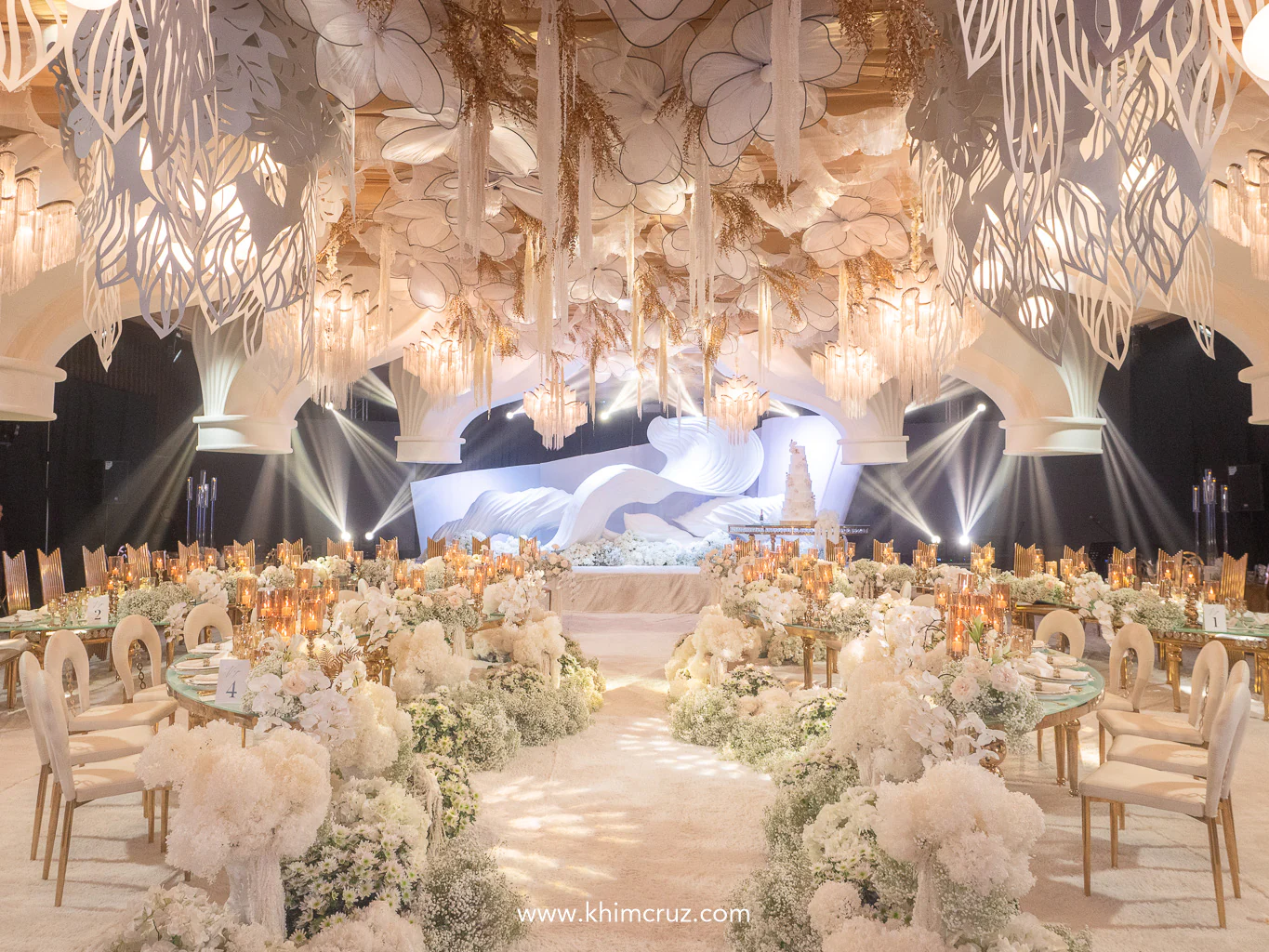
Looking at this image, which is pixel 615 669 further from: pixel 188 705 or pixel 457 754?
pixel 188 705

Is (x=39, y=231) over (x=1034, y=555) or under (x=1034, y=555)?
over

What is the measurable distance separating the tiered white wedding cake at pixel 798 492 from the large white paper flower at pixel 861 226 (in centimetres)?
824

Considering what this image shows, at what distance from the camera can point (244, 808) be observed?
2.33 m

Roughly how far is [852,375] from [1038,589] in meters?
2.83

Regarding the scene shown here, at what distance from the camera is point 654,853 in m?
4.02

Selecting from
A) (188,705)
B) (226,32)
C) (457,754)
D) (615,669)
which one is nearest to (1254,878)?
(457,754)

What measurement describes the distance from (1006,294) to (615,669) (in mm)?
7064

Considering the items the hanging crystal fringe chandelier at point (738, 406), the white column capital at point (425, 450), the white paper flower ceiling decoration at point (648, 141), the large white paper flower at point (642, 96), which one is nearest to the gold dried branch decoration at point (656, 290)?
the white paper flower ceiling decoration at point (648, 141)

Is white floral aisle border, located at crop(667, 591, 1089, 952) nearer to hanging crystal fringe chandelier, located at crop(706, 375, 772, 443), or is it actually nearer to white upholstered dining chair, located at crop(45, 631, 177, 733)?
white upholstered dining chair, located at crop(45, 631, 177, 733)

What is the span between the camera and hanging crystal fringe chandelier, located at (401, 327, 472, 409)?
28.5 feet

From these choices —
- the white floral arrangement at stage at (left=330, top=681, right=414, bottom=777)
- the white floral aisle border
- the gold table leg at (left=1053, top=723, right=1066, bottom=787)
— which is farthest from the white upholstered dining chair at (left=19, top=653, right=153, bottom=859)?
the gold table leg at (left=1053, top=723, right=1066, bottom=787)

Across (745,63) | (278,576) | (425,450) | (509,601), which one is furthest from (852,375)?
(425,450)

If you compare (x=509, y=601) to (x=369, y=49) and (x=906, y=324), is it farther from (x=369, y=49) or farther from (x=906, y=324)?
(x=369, y=49)

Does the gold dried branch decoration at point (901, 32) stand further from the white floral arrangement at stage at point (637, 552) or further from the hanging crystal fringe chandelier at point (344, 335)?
the white floral arrangement at stage at point (637, 552)
